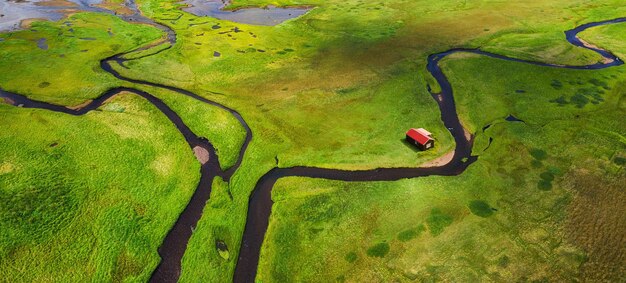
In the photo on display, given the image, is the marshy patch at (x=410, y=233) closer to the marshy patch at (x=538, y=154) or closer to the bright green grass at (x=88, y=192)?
the marshy patch at (x=538, y=154)

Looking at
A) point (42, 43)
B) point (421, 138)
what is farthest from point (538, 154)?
point (42, 43)

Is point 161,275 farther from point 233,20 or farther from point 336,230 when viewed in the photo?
point 233,20

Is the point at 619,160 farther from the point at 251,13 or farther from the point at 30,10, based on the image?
the point at 30,10

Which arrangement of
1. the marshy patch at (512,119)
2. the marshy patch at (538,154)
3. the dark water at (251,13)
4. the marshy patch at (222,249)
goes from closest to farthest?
the marshy patch at (222,249) < the marshy patch at (538,154) < the marshy patch at (512,119) < the dark water at (251,13)

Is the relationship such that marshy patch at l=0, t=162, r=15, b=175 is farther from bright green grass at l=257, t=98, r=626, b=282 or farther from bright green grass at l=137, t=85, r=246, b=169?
bright green grass at l=257, t=98, r=626, b=282

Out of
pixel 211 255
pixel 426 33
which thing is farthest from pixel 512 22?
pixel 211 255

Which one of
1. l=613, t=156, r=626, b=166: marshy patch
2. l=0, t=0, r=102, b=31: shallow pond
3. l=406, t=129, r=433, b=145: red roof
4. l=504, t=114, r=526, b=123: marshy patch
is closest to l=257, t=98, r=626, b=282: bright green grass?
l=613, t=156, r=626, b=166: marshy patch

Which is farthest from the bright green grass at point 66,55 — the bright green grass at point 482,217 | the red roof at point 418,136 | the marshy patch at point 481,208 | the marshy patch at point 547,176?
the marshy patch at point 547,176
